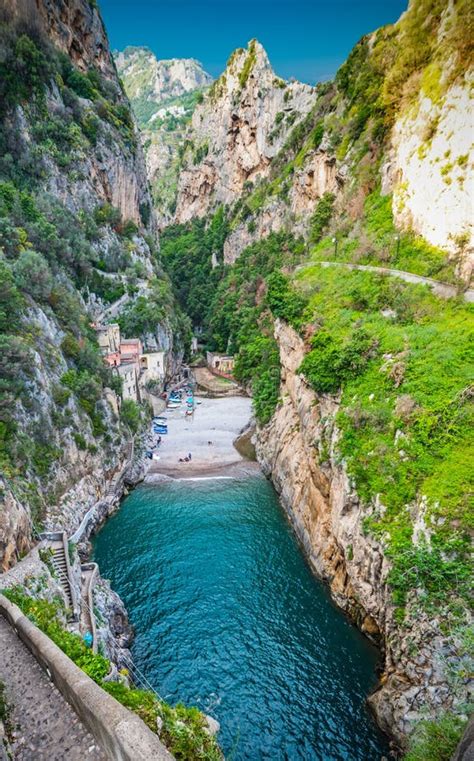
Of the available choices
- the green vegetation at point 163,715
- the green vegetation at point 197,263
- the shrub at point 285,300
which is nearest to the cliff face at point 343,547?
the shrub at point 285,300

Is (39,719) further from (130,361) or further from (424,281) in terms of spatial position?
(130,361)

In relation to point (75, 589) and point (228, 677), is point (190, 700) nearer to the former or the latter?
point (228, 677)

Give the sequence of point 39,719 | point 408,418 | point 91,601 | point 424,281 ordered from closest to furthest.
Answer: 1. point 39,719
2. point 91,601
3. point 408,418
4. point 424,281

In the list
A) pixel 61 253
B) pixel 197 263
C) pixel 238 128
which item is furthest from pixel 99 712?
pixel 238 128

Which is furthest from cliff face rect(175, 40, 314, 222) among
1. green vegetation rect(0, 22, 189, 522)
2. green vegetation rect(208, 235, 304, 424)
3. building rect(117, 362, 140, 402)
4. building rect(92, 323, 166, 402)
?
building rect(117, 362, 140, 402)

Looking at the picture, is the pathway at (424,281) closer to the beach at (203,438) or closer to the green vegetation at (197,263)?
the beach at (203,438)

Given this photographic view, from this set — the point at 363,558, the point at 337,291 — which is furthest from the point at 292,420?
the point at 363,558
